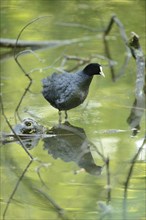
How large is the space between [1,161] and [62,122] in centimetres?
83

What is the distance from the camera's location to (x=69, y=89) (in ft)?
17.2

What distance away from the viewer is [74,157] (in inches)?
184

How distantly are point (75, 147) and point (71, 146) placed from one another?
0.03 meters

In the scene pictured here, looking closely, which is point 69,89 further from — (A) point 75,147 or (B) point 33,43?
(B) point 33,43

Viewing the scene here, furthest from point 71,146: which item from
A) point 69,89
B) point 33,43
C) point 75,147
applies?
point 33,43

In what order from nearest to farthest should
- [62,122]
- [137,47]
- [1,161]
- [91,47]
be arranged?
[1,161] < [62,122] < [137,47] < [91,47]

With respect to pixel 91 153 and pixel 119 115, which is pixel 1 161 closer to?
pixel 91 153

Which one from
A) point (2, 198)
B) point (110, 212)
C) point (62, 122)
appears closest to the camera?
point (110, 212)

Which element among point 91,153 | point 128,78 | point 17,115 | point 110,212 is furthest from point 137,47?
point 110,212

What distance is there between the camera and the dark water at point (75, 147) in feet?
12.9

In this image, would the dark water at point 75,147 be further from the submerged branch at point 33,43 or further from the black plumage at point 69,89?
the black plumage at point 69,89

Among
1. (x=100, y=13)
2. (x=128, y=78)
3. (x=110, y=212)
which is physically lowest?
(x=100, y=13)

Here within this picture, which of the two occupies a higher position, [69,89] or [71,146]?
[69,89]

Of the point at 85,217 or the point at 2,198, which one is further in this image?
the point at 2,198
